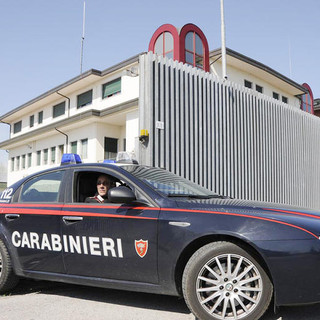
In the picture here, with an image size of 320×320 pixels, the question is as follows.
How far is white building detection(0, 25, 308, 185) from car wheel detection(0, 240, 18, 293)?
13.9 meters

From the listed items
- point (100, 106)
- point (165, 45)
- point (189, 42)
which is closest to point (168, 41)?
point (165, 45)

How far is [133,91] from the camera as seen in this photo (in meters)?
21.3

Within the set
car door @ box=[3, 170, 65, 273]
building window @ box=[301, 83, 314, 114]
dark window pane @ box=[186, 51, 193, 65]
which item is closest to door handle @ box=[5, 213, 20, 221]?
car door @ box=[3, 170, 65, 273]

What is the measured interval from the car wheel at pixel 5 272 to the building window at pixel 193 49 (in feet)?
56.3

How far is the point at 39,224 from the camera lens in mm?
4016

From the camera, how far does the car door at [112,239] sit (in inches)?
131

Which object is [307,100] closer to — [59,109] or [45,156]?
[59,109]

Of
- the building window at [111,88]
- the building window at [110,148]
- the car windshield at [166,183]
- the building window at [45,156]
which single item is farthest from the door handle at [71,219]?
the building window at [45,156]

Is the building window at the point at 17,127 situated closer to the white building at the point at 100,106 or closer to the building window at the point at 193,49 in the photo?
the white building at the point at 100,106

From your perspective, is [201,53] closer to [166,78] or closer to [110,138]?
[110,138]

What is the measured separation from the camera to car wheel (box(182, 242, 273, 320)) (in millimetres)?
2914

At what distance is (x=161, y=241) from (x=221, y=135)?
6213 millimetres

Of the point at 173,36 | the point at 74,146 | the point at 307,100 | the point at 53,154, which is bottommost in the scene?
the point at 53,154

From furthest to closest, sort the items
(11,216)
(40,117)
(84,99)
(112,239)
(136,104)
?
(40,117), (84,99), (136,104), (11,216), (112,239)
